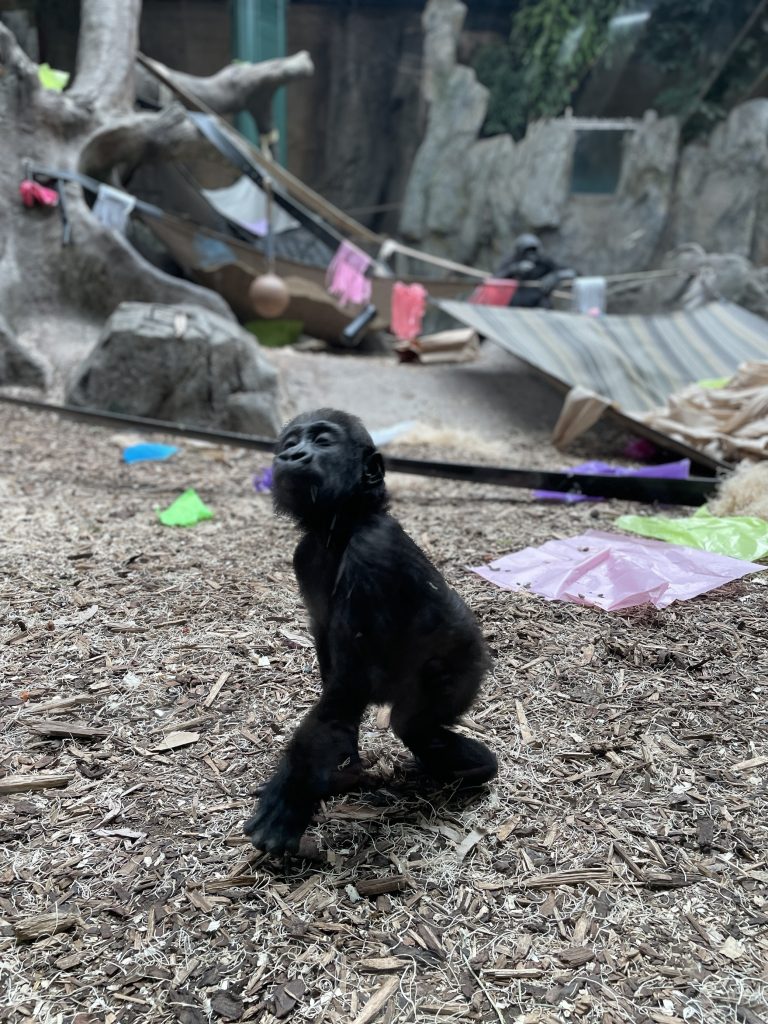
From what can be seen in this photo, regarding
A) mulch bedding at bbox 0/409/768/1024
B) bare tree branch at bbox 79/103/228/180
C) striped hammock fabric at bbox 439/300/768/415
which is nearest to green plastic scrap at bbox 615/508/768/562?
mulch bedding at bbox 0/409/768/1024

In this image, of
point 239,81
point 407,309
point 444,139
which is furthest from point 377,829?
point 444,139

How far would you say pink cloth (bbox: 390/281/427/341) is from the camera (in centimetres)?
950

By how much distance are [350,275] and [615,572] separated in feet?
24.0

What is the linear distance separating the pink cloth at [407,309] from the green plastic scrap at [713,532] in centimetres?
602

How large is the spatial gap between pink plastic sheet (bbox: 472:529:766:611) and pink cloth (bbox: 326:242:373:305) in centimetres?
687

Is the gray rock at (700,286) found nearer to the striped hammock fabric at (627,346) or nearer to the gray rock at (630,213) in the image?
the striped hammock fabric at (627,346)

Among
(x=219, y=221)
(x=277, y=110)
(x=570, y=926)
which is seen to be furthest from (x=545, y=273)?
(x=570, y=926)

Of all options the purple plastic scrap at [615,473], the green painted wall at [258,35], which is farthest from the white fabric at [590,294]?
the green painted wall at [258,35]

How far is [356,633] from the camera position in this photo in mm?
1685

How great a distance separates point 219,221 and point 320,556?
37.0 feet

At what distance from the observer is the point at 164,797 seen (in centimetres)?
195

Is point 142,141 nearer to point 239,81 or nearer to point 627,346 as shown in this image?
point 239,81

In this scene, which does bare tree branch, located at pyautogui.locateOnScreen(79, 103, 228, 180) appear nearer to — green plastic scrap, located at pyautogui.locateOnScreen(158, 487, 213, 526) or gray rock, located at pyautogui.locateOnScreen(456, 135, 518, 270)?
green plastic scrap, located at pyautogui.locateOnScreen(158, 487, 213, 526)

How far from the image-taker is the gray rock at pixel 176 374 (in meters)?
6.18
